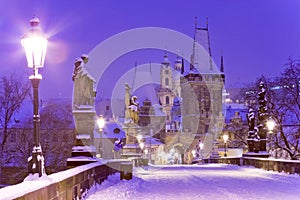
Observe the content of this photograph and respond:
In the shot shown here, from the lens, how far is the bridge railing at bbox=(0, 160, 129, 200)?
6728 mm

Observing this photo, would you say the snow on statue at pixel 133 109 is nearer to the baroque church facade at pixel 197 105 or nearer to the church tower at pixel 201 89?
the baroque church facade at pixel 197 105

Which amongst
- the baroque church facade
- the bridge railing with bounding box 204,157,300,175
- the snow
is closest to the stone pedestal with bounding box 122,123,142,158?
the bridge railing with bounding box 204,157,300,175

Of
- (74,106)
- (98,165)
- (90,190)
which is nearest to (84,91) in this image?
(74,106)

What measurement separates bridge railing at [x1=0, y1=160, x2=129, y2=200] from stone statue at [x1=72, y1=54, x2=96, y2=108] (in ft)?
7.88

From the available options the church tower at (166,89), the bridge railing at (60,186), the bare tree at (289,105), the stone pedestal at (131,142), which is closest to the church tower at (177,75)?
the church tower at (166,89)

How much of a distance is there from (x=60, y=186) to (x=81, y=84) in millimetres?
8565

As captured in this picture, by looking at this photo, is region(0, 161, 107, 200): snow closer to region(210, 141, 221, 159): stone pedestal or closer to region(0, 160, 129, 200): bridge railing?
region(0, 160, 129, 200): bridge railing

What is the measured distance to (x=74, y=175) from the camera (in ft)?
36.4

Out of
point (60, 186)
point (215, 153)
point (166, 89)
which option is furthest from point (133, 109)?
point (166, 89)

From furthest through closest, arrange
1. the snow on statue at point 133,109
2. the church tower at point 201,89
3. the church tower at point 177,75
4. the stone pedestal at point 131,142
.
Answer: the church tower at point 177,75 → the church tower at point 201,89 → the stone pedestal at point 131,142 → the snow on statue at point 133,109

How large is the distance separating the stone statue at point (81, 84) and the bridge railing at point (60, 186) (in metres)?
2.40

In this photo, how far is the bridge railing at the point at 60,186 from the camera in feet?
22.1

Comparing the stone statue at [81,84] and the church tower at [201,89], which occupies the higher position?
the church tower at [201,89]

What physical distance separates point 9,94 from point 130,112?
1121 centimetres
